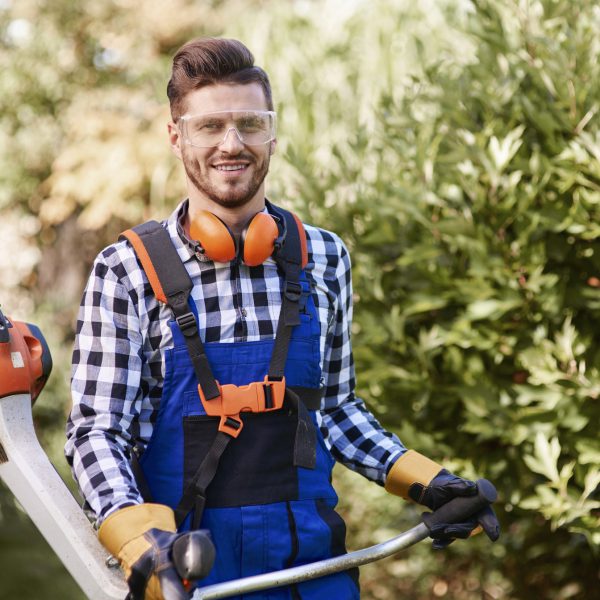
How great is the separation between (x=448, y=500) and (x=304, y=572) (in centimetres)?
49

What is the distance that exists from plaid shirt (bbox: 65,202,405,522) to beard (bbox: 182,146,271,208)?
121 mm

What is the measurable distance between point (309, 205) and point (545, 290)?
1390 mm

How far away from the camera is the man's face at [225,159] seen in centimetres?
251

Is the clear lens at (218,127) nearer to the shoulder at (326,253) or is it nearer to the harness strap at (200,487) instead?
the shoulder at (326,253)

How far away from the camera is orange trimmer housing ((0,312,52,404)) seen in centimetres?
235

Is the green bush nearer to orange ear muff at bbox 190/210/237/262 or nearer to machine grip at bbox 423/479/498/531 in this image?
machine grip at bbox 423/479/498/531

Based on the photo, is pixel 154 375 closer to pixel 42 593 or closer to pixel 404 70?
pixel 42 593

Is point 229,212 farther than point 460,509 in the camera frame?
Yes

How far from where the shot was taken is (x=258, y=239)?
249 cm

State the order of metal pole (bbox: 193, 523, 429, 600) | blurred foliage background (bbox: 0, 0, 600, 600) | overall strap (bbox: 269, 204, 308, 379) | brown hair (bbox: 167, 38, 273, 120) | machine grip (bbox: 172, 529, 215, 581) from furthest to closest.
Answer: blurred foliage background (bbox: 0, 0, 600, 600)
brown hair (bbox: 167, 38, 273, 120)
overall strap (bbox: 269, 204, 308, 379)
metal pole (bbox: 193, 523, 429, 600)
machine grip (bbox: 172, 529, 215, 581)

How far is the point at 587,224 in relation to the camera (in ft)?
12.3

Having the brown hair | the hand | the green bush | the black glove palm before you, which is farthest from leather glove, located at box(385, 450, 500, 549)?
the green bush

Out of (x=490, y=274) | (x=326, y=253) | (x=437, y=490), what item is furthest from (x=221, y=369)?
(x=490, y=274)

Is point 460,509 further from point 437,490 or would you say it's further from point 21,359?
point 21,359
